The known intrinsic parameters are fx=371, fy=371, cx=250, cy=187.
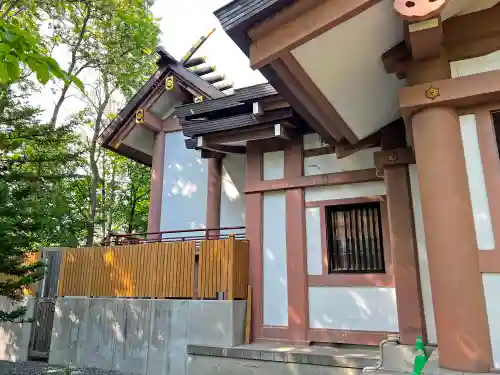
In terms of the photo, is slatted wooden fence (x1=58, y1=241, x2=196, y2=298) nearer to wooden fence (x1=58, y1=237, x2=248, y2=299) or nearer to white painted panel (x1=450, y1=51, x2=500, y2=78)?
wooden fence (x1=58, y1=237, x2=248, y2=299)

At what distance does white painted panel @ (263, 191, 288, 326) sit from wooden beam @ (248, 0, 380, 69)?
3932 mm

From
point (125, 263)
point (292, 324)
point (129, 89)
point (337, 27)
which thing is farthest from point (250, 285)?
point (129, 89)

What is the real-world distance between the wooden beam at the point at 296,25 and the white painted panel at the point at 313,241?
381 centimetres

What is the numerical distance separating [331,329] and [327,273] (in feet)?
2.95

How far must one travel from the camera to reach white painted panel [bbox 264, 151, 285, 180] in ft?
23.4

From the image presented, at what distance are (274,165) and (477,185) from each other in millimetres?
4273

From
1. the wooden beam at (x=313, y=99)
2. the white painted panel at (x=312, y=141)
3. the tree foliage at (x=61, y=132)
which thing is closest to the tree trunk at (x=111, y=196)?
the tree foliage at (x=61, y=132)

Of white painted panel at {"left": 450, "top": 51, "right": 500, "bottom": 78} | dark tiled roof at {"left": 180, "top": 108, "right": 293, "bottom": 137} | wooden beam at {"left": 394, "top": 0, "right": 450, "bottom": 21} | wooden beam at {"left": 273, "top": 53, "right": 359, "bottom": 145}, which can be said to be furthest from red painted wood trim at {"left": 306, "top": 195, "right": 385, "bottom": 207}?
wooden beam at {"left": 394, "top": 0, "right": 450, "bottom": 21}

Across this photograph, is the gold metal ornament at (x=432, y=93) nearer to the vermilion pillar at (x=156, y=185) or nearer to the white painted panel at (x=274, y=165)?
the white painted panel at (x=274, y=165)

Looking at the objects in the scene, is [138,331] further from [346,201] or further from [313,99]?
[313,99]

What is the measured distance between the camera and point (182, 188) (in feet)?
31.2

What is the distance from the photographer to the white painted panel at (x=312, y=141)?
273 inches

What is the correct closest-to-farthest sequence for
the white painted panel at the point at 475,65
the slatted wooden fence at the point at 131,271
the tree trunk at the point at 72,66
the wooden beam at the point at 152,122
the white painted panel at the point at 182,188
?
1. the white painted panel at the point at 475,65
2. the slatted wooden fence at the point at 131,271
3. the white painted panel at the point at 182,188
4. the wooden beam at the point at 152,122
5. the tree trunk at the point at 72,66

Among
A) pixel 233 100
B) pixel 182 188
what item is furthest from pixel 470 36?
pixel 182 188
